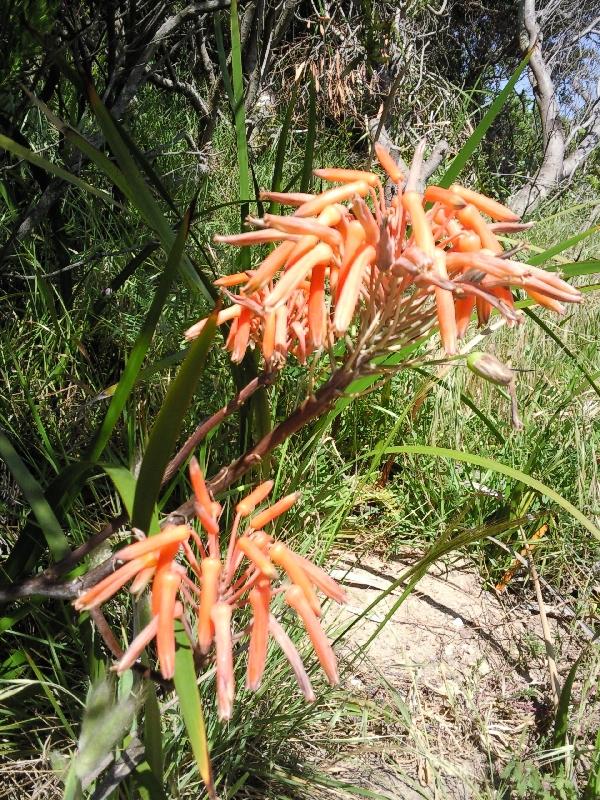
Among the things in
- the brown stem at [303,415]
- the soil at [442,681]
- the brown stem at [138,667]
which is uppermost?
the brown stem at [303,415]

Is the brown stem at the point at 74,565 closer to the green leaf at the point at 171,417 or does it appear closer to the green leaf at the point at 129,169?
the green leaf at the point at 171,417

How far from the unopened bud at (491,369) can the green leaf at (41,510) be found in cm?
53

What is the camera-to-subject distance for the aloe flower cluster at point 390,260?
2.15ft

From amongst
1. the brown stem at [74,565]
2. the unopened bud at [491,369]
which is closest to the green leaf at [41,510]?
the brown stem at [74,565]

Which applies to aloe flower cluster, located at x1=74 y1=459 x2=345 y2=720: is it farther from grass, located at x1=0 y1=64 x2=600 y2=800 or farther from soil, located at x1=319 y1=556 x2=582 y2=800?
soil, located at x1=319 y1=556 x2=582 y2=800

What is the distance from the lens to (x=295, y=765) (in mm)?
1318

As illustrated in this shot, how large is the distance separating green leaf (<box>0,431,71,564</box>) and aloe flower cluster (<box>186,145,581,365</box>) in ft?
1.09

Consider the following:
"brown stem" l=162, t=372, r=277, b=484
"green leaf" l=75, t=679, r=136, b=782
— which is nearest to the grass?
"brown stem" l=162, t=372, r=277, b=484

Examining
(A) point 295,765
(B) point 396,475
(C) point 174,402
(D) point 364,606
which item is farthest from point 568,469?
(C) point 174,402

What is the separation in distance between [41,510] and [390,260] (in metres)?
0.50

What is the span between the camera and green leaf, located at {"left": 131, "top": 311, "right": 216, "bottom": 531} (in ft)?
1.90

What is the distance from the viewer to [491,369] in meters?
0.73

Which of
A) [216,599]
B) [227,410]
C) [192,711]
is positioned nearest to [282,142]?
[227,410]

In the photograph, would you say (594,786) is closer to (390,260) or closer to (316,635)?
(316,635)
